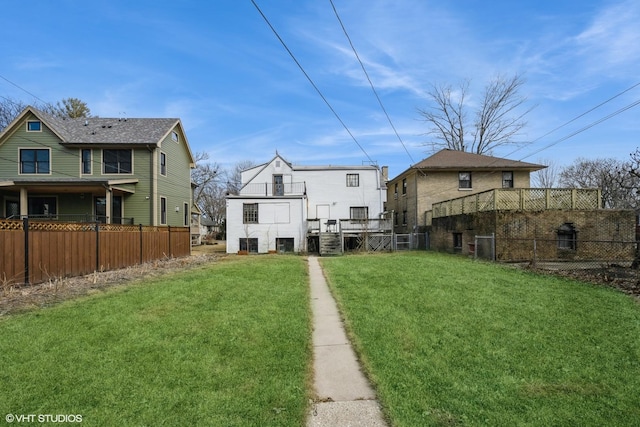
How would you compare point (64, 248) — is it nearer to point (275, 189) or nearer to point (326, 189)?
point (275, 189)

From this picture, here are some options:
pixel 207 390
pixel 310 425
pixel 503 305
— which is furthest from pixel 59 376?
pixel 503 305

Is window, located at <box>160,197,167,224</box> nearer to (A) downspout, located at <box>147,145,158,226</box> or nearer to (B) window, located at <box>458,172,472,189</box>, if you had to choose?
(A) downspout, located at <box>147,145,158,226</box>

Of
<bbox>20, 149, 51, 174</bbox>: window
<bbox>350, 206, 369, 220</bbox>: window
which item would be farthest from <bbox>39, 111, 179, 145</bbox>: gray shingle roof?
<bbox>350, 206, 369, 220</bbox>: window

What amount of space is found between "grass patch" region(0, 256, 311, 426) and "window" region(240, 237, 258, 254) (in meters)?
18.7

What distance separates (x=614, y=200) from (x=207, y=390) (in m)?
50.0

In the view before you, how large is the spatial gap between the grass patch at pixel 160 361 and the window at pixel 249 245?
61.4 feet

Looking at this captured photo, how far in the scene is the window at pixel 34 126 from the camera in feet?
68.2

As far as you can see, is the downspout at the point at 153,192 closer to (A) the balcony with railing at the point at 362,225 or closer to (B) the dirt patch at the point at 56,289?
(B) the dirt patch at the point at 56,289

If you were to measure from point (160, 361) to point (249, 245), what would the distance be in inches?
876

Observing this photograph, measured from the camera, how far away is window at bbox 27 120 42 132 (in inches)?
819

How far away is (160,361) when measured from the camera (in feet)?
14.3

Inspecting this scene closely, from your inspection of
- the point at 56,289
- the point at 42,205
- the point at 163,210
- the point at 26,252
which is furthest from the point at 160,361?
the point at 42,205

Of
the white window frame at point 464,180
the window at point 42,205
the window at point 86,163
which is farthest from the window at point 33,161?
the white window frame at point 464,180

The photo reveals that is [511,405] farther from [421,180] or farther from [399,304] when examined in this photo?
[421,180]
